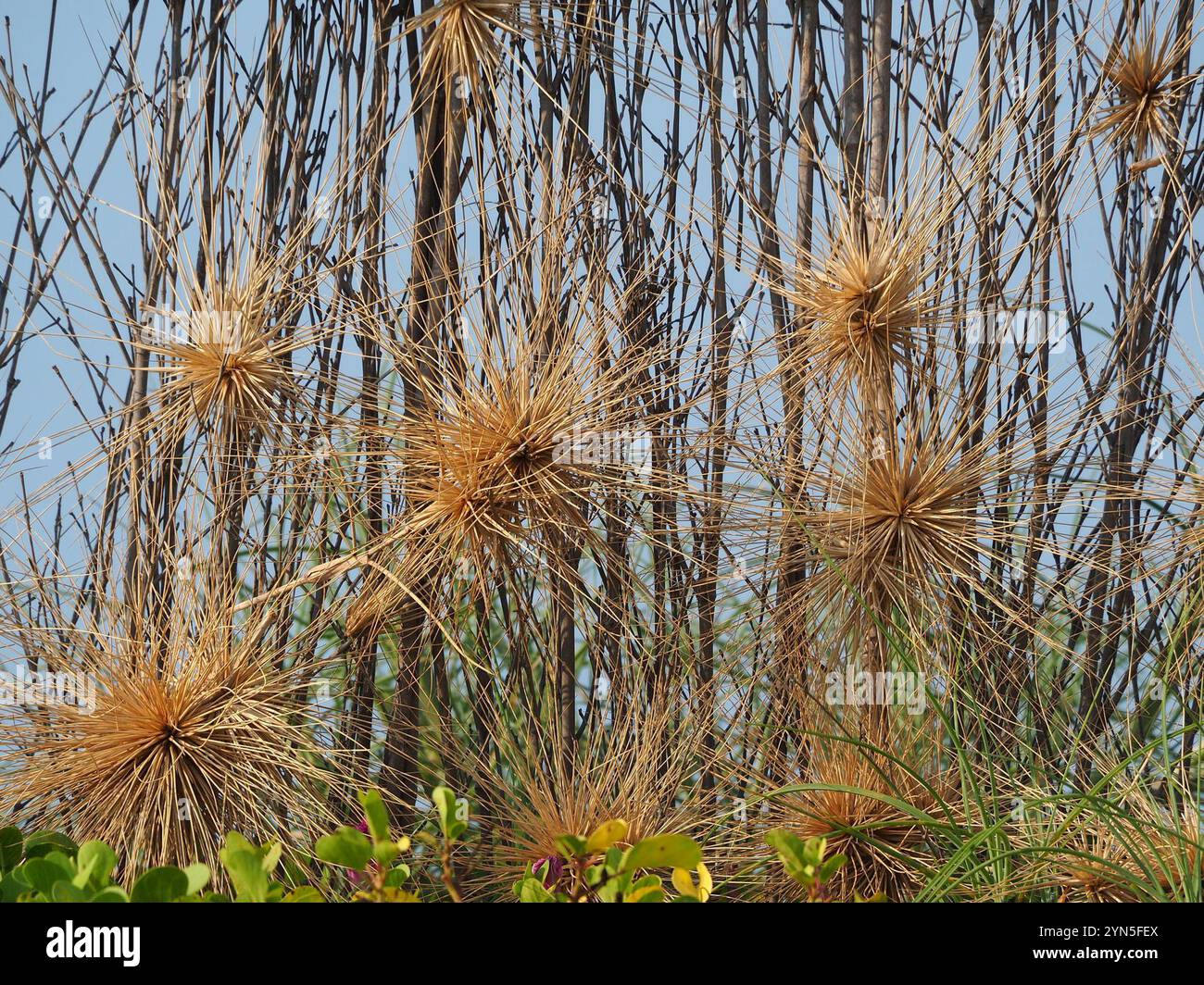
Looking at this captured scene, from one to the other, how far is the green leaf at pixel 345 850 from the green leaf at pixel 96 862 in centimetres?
18

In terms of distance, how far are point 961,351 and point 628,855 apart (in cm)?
91

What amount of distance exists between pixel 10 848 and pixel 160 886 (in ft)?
1.27

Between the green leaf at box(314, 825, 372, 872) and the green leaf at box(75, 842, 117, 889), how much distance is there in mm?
175

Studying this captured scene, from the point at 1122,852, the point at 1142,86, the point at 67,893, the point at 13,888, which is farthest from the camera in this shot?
the point at 1142,86

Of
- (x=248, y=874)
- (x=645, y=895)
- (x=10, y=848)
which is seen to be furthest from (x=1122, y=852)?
(x=10, y=848)

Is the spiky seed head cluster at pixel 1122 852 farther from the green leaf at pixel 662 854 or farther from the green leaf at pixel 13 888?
the green leaf at pixel 13 888

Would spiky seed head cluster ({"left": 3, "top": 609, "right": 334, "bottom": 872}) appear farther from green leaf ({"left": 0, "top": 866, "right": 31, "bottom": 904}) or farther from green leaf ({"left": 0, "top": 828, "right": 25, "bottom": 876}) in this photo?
green leaf ({"left": 0, "top": 866, "right": 31, "bottom": 904})

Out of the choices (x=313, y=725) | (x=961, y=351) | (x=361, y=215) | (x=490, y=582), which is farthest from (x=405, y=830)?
(x=961, y=351)

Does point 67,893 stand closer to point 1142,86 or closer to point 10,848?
point 10,848

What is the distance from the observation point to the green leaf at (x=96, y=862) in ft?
2.63

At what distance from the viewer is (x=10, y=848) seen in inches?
41.8

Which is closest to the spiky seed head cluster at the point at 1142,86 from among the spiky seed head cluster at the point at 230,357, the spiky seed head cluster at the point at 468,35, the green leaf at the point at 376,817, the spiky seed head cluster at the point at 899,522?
the spiky seed head cluster at the point at 899,522

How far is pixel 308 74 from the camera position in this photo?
5.42ft

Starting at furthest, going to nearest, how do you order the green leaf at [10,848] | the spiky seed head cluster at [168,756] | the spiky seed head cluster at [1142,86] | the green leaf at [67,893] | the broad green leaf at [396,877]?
the spiky seed head cluster at [1142,86] → the spiky seed head cluster at [168,756] → the green leaf at [10,848] → the broad green leaf at [396,877] → the green leaf at [67,893]
